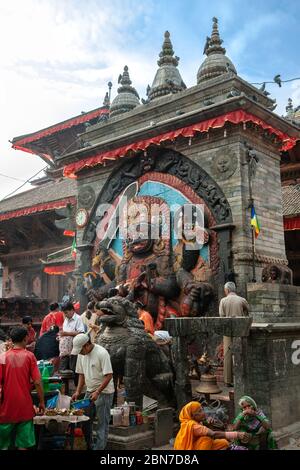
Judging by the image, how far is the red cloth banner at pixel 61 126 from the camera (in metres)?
22.3

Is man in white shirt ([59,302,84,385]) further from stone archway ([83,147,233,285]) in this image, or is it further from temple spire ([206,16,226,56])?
temple spire ([206,16,226,56])

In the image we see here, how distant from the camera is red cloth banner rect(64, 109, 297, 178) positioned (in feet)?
36.6

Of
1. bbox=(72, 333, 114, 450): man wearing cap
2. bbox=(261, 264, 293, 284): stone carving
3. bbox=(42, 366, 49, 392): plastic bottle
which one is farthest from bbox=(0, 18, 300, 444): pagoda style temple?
bbox=(42, 366, 49, 392): plastic bottle

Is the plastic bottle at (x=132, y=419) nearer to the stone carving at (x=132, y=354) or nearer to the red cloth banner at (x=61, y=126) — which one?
the stone carving at (x=132, y=354)

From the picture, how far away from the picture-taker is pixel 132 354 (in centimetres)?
648

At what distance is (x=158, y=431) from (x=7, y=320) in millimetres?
10776

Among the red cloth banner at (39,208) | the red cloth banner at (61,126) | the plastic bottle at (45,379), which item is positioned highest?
the red cloth banner at (61,126)

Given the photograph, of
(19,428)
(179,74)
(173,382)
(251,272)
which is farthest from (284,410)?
(179,74)

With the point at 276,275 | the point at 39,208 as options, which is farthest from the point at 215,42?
the point at 39,208

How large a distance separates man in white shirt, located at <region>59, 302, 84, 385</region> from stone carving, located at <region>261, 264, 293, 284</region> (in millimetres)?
5020

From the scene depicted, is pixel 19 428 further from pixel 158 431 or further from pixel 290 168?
pixel 290 168

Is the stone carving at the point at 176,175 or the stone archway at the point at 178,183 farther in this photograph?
the stone carving at the point at 176,175

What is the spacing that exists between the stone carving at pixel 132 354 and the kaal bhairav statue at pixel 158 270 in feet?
10.8

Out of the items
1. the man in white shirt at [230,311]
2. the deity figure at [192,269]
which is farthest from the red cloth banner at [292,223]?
the man in white shirt at [230,311]
